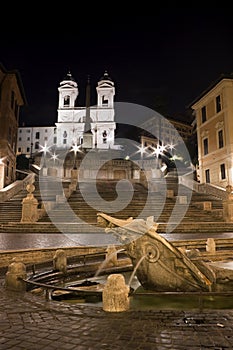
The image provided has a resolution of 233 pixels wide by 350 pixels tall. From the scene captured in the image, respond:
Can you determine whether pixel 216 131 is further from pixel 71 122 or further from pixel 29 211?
pixel 71 122

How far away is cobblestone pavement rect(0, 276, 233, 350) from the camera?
3596mm

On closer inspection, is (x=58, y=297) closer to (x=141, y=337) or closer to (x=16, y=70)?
(x=141, y=337)

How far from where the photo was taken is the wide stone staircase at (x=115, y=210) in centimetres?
1839

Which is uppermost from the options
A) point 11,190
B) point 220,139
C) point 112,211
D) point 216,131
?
point 216,131

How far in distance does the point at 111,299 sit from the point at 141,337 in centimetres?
110

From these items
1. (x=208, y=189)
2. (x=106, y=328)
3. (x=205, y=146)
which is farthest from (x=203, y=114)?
(x=106, y=328)

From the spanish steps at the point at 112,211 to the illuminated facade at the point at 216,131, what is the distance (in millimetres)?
6565

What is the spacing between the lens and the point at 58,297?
6.27 m

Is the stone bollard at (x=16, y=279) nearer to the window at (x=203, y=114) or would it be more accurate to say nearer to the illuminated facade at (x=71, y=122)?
the window at (x=203, y=114)

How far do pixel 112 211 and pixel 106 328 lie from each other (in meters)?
18.8

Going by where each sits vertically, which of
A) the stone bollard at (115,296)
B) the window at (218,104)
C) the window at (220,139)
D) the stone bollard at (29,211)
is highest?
the window at (218,104)

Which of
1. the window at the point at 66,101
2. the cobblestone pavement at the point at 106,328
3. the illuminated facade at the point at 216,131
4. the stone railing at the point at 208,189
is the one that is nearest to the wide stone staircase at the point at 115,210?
the stone railing at the point at 208,189

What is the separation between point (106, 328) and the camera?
161 inches

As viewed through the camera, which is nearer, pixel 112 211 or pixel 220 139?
pixel 112 211
